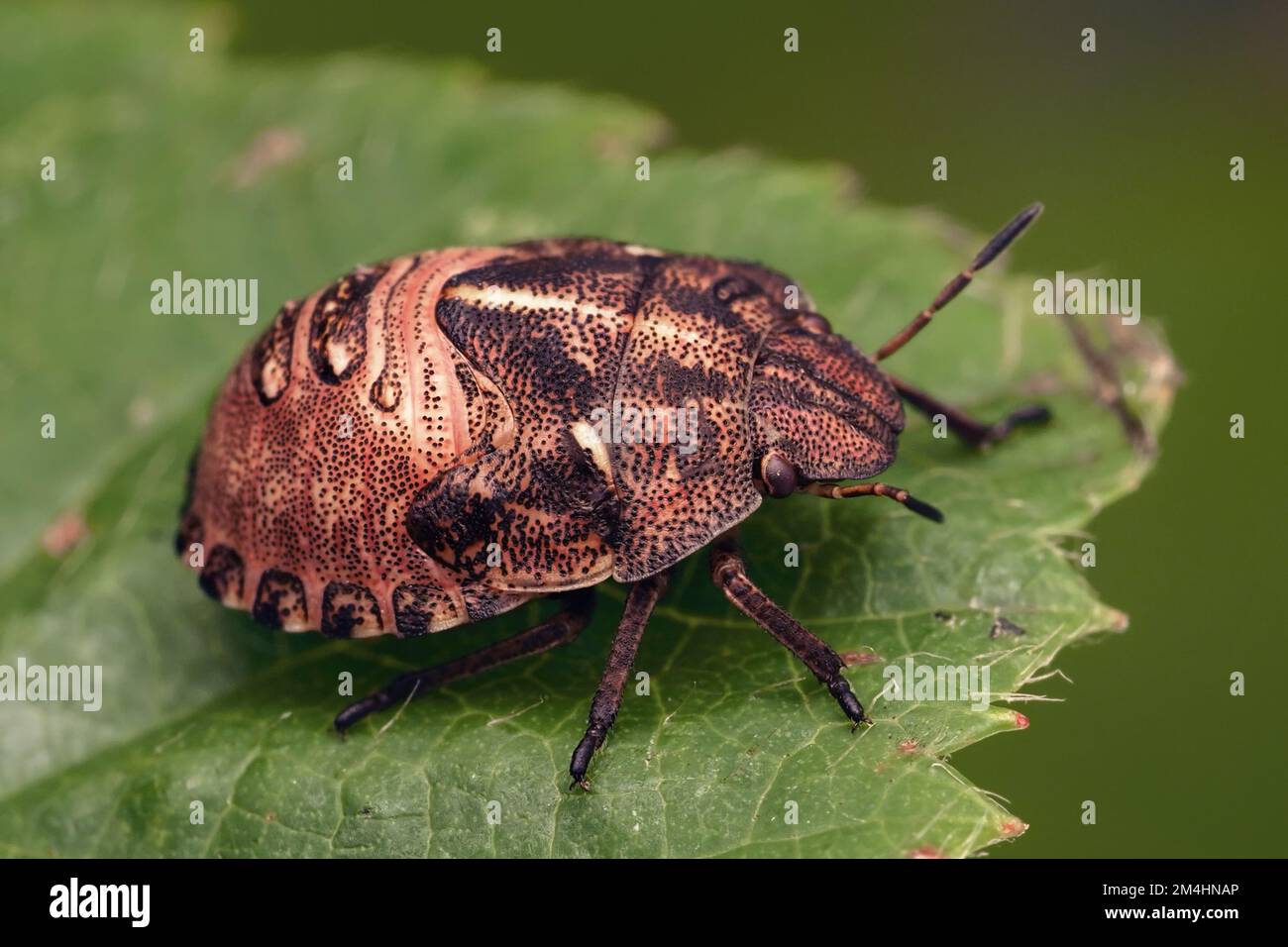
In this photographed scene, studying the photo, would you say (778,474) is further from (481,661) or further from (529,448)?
(481,661)

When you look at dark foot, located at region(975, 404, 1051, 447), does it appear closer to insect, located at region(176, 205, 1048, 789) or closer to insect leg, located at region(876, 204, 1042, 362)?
insect leg, located at region(876, 204, 1042, 362)

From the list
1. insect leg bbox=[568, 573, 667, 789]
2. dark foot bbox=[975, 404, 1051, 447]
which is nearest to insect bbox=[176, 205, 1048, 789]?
insect leg bbox=[568, 573, 667, 789]

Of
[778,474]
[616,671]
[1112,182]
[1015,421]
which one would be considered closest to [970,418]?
[1015,421]

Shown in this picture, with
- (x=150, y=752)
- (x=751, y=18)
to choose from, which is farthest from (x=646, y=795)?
(x=751, y=18)

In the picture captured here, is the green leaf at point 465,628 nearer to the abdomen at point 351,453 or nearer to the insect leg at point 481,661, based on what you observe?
the insect leg at point 481,661

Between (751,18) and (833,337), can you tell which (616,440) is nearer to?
(833,337)

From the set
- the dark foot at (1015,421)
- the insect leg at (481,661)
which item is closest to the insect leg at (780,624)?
the insect leg at (481,661)
